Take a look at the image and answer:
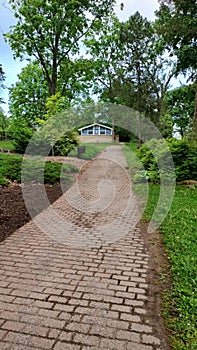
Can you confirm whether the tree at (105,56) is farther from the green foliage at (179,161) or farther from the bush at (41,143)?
the green foliage at (179,161)

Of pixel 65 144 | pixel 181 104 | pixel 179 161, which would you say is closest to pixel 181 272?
pixel 179 161

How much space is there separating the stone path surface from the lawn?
0.63 feet

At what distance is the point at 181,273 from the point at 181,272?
3 cm

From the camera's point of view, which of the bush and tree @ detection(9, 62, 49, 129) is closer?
the bush

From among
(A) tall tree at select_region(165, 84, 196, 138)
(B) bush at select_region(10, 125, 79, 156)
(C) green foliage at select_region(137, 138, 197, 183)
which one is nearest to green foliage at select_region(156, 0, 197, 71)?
(A) tall tree at select_region(165, 84, 196, 138)

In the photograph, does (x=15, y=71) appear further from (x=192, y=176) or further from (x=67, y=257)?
(x=67, y=257)

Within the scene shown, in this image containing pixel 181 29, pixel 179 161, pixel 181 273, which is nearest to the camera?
pixel 181 273

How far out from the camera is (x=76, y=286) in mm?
3330

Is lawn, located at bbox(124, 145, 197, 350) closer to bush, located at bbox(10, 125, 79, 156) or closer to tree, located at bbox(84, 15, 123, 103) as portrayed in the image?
bush, located at bbox(10, 125, 79, 156)

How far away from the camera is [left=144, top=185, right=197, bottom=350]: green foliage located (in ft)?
8.37

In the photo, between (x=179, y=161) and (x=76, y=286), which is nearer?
(x=76, y=286)

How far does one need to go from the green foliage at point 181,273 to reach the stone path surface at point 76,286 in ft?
0.67

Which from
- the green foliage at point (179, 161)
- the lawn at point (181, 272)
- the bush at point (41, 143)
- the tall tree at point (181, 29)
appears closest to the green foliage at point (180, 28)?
the tall tree at point (181, 29)

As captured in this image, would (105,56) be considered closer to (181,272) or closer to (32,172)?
(32,172)
